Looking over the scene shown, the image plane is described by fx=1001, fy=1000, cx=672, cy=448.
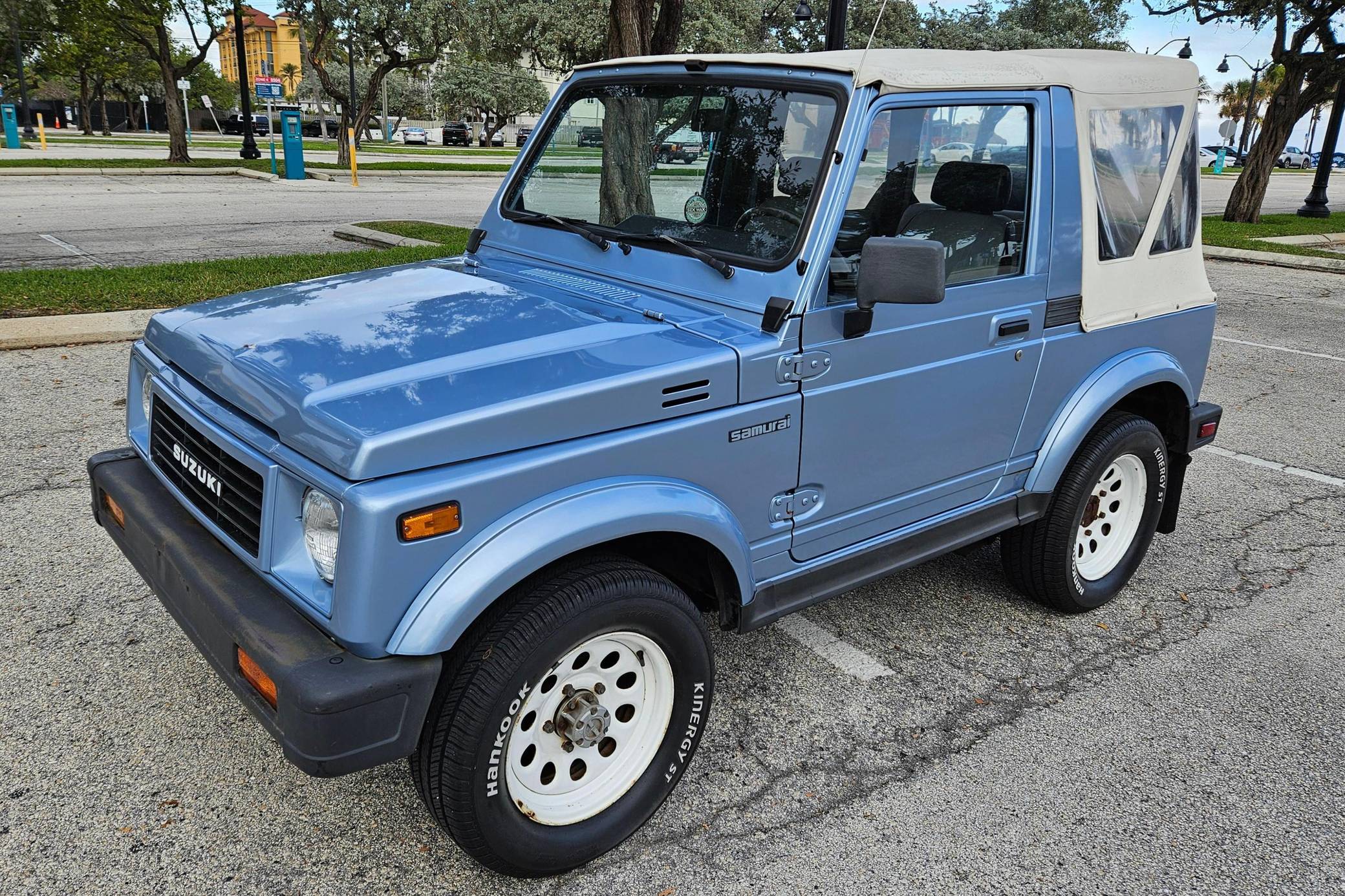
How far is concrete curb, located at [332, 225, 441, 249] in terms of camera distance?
1198 centimetres

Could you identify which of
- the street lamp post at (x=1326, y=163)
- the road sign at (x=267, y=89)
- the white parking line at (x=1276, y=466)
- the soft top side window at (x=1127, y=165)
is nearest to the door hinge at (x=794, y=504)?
the soft top side window at (x=1127, y=165)

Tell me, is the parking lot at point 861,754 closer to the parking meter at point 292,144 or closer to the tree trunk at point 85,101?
the parking meter at point 292,144

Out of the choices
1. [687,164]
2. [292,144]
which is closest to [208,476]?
[687,164]

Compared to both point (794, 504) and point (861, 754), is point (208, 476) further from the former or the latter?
point (861, 754)

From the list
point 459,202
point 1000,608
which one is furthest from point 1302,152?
point 1000,608

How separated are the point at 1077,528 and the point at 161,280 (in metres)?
8.54

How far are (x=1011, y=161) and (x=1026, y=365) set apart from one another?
691 millimetres

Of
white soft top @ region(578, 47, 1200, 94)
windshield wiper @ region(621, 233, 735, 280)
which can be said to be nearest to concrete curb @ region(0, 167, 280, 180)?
windshield wiper @ region(621, 233, 735, 280)

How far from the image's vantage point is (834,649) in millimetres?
3818

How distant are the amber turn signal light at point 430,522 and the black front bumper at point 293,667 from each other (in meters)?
0.29

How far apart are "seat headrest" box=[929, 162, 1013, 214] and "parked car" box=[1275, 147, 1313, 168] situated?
243 feet

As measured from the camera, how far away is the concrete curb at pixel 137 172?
2195 centimetres

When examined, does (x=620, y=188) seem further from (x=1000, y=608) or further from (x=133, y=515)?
(x=1000, y=608)

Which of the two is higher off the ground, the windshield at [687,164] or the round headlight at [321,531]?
the windshield at [687,164]
